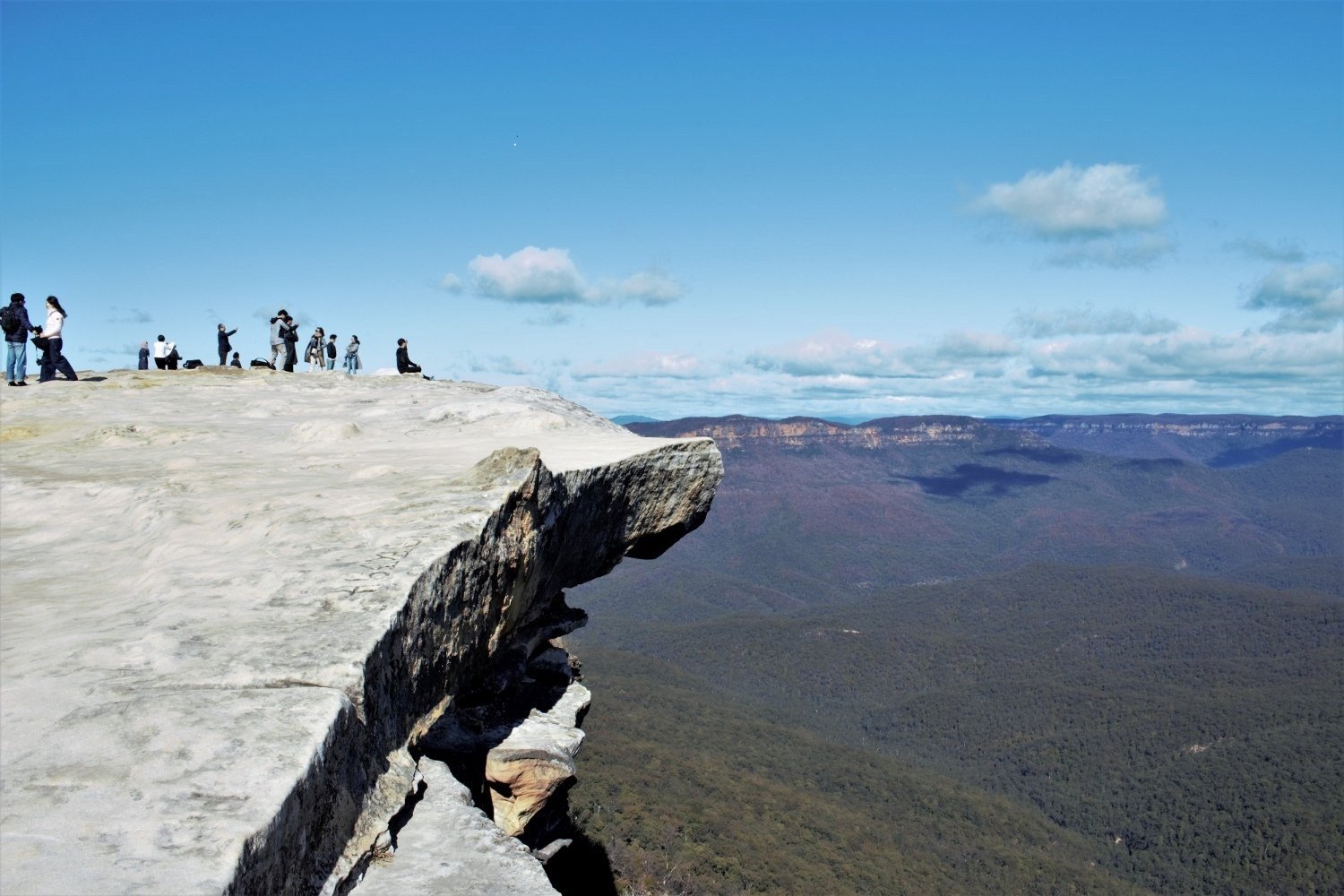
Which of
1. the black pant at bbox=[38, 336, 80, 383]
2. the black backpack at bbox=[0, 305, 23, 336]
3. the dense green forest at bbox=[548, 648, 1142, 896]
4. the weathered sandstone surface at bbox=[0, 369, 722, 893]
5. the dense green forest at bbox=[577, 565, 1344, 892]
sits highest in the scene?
the black backpack at bbox=[0, 305, 23, 336]

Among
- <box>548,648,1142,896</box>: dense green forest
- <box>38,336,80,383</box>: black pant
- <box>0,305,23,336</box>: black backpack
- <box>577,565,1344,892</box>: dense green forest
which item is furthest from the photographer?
<box>577,565,1344,892</box>: dense green forest

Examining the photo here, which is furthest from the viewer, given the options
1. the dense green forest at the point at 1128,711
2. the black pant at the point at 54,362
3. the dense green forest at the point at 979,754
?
the dense green forest at the point at 1128,711

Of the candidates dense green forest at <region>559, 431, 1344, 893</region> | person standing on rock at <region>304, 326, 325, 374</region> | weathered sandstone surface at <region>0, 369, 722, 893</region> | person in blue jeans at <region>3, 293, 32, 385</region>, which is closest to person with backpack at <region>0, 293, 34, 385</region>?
person in blue jeans at <region>3, 293, 32, 385</region>

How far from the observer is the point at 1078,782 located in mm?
120625

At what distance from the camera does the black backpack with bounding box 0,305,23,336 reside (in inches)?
762

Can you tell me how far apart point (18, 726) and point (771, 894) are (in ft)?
161

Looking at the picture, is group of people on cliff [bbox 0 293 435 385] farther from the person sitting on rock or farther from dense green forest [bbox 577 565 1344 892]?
dense green forest [bbox 577 565 1344 892]

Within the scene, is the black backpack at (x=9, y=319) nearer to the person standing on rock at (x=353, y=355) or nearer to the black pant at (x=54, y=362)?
the black pant at (x=54, y=362)

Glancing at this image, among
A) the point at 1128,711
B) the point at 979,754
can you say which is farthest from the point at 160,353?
the point at 1128,711

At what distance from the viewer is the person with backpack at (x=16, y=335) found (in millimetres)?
19391

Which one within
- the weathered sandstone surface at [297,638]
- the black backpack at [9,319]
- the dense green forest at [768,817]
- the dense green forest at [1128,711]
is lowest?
the dense green forest at [1128,711]

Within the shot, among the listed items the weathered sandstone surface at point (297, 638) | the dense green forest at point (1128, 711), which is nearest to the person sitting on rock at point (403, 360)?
the weathered sandstone surface at point (297, 638)

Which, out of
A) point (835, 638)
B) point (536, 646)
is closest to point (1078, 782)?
point (835, 638)

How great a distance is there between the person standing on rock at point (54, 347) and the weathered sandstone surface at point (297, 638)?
5.69 metres
